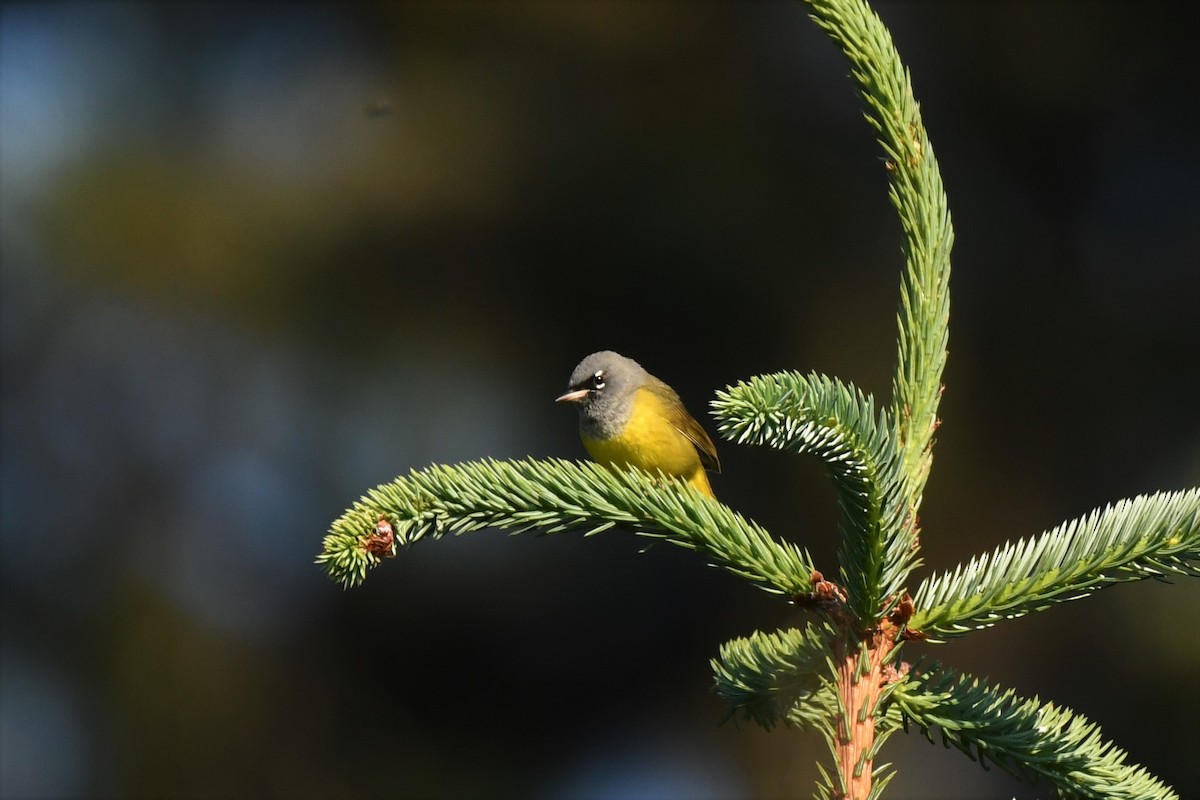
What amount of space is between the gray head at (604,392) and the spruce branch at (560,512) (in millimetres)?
1633

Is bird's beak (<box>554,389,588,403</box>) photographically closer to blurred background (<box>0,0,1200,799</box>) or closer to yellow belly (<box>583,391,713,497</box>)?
yellow belly (<box>583,391,713,497</box>)

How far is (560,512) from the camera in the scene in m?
1.34

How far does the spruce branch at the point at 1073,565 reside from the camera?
1093 millimetres

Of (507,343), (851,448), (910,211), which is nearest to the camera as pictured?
(851,448)

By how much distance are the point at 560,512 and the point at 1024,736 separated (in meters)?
0.57

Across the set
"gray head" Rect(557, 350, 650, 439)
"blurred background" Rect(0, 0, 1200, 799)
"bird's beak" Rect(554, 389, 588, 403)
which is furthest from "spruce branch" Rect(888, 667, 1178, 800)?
"blurred background" Rect(0, 0, 1200, 799)

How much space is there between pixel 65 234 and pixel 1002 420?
4.21 m

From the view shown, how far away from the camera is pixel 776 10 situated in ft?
16.3

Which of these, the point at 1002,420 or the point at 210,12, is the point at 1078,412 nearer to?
the point at 1002,420

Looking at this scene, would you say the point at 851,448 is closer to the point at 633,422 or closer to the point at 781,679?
the point at 781,679

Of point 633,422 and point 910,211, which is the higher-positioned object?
point 633,422

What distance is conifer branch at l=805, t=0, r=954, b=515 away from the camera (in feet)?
4.09

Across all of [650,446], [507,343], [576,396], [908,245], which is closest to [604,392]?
[576,396]

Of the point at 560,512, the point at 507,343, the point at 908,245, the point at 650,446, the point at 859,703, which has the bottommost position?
the point at 859,703
